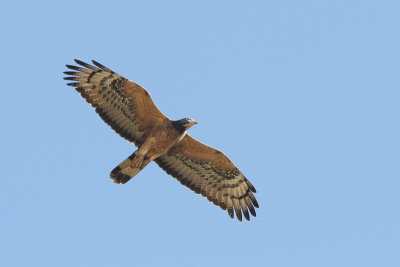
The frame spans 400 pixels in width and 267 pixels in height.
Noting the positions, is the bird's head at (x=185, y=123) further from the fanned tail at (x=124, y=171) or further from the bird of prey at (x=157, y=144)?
the fanned tail at (x=124, y=171)

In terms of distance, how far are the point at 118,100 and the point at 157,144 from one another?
1.47 meters

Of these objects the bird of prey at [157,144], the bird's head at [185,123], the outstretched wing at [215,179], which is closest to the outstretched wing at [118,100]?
the bird of prey at [157,144]

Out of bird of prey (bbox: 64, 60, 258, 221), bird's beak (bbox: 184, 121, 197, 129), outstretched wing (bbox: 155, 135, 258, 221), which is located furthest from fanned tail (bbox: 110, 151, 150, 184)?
bird's beak (bbox: 184, 121, 197, 129)

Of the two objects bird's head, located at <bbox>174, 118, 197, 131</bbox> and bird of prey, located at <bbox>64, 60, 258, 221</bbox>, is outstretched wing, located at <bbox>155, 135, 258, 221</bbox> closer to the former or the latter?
bird of prey, located at <bbox>64, 60, 258, 221</bbox>

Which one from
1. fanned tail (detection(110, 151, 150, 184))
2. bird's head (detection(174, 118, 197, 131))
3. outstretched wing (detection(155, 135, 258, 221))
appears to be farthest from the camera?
outstretched wing (detection(155, 135, 258, 221))

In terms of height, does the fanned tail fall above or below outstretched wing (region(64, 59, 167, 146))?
below

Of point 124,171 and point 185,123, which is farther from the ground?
point 185,123

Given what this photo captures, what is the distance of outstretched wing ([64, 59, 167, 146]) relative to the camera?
1867 cm

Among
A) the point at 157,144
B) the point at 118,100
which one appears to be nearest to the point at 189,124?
the point at 157,144

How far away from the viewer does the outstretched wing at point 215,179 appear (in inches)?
778

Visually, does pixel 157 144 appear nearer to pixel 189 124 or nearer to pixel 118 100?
pixel 189 124

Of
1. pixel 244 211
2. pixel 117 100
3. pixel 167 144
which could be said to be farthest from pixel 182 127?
pixel 244 211

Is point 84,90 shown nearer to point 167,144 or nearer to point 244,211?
point 167,144

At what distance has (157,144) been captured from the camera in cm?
1877
